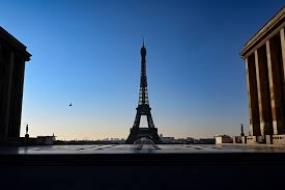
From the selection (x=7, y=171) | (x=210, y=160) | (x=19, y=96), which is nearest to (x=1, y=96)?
(x=19, y=96)

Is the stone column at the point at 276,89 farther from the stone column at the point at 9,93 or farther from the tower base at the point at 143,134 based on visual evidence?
→ the tower base at the point at 143,134

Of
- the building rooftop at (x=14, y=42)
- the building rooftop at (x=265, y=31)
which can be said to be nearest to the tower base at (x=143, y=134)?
the building rooftop at (x=14, y=42)

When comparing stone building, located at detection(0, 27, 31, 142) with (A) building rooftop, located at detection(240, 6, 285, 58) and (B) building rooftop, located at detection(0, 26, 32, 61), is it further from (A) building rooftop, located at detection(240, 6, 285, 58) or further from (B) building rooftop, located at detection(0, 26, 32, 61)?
(A) building rooftop, located at detection(240, 6, 285, 58)

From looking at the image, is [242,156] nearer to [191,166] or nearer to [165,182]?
[191,166]

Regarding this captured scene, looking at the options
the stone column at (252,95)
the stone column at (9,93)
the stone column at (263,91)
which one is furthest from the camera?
the stone column at (252,95)

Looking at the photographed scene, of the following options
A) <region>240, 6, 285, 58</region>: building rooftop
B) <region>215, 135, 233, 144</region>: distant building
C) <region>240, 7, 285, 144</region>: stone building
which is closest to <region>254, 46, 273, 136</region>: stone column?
<region>240, 7, 285, 144</region>: stone building
